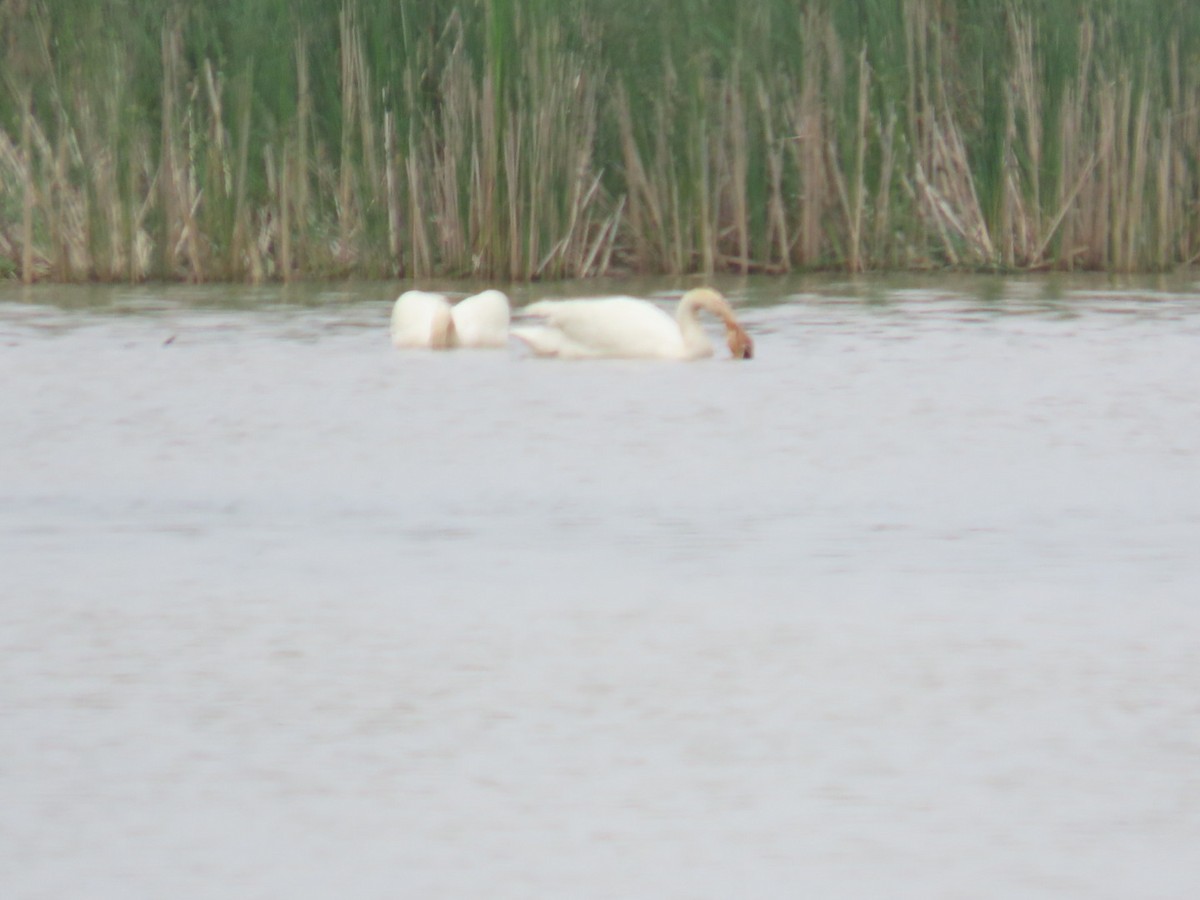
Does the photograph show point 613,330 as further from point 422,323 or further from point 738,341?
point 422,323

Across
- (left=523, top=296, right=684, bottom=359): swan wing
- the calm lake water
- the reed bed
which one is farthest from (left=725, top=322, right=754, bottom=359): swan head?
the reed bed

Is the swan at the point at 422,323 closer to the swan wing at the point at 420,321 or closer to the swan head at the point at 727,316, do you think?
the swan wing at the point at 420,321

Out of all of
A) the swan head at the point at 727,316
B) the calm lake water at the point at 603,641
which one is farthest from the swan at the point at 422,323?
the calm lake water at the point at 603,641

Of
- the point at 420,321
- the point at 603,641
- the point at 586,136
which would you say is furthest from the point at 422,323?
the point at 603,641

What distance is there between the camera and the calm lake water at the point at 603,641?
8.64 feet

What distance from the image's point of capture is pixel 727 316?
785 centimetres

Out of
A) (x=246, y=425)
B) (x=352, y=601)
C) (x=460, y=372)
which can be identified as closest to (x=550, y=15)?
(x=460, y=372)

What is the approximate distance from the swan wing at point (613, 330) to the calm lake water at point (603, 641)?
3.05 feet

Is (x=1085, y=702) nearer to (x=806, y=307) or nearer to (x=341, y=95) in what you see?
A: (x=806, y=307)

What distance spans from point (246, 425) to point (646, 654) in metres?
2.97

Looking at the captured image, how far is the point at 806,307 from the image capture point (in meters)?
9.79

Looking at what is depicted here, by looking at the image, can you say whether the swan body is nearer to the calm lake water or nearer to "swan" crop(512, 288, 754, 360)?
"swan" crop(512, 288, 754, 360)

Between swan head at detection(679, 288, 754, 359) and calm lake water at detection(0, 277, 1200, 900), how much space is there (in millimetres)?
755

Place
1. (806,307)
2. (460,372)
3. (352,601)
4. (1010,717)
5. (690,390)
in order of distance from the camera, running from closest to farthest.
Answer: (1010,717) < (352,601) < (690,390) < (460,372) < (806,307)
